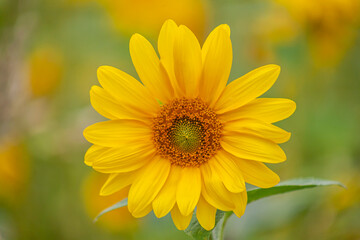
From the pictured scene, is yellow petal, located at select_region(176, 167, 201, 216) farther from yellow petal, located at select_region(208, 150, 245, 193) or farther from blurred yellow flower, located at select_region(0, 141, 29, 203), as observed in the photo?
blurred yellow flower, located at select_region(0, 141, 29, 203)

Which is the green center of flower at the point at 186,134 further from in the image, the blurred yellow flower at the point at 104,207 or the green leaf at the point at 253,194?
the blurred yellow flower at the point at 104,207

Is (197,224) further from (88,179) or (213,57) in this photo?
(88,179)

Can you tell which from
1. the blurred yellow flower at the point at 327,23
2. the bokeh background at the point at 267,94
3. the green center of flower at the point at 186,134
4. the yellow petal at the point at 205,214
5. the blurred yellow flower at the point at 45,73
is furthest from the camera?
the blurred yellow flower at the point at 45,73

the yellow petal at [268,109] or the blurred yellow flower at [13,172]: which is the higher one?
the yellow petal at [268,109]

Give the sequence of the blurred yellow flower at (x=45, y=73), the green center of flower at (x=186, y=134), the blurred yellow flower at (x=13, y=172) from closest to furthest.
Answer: the green center of flower at (x=186, y=134), the blurred yellow flower at (x=13, y=172), the blurred yellow flower at (x=45, y=73)

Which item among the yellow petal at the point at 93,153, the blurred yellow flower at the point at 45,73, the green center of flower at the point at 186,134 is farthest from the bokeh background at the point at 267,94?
the yellow petal at the point at 93,153
